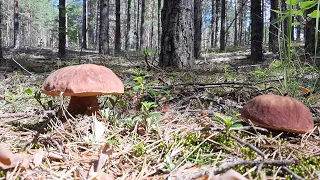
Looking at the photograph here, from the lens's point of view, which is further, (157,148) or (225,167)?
(157,148)

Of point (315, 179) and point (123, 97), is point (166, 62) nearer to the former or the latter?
point (123, 97)

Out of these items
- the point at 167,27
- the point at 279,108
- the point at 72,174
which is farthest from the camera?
the point at 167,27

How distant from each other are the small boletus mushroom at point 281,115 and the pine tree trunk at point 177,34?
118 inches

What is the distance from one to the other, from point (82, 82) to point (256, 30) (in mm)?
6152

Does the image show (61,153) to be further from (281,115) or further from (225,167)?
(281,115)

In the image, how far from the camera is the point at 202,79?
Answer: 3.51 metres

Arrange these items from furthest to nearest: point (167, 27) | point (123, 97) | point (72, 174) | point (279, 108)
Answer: point (167, 27) → point (123, 97) → point (279, 108) → point (72, 174)

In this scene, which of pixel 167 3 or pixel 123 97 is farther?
pixel 167 3

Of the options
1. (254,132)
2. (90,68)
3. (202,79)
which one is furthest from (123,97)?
(254,132)

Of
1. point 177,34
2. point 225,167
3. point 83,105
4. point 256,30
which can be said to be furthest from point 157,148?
point 256,30

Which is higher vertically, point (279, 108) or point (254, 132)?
point (279, 108)

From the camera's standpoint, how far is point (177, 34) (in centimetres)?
427

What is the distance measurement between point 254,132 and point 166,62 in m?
3.05

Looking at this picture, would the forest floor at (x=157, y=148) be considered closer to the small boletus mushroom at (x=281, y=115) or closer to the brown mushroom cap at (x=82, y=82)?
the small boletus mushroom at (x=281, y=115)
